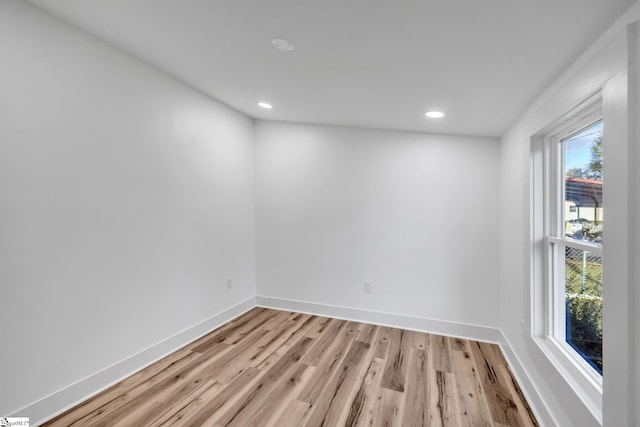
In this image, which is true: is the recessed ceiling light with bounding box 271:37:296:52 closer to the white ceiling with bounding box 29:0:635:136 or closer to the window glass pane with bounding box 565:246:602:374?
the white ceiling with bounding box 29:0:635:136

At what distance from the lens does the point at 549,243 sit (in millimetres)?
1807

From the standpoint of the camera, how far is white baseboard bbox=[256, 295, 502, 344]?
9.05 ft

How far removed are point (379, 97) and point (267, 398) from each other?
2.28 metres

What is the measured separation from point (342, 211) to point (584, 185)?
208cm

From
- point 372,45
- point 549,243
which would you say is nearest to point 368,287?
point 549,243

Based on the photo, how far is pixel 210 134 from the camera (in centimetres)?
279

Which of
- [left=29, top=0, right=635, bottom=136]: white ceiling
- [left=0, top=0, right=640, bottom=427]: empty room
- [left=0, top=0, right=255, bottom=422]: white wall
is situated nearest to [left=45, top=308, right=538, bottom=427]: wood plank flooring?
[left=0, top=0, right=640, bottom=427]: empty room

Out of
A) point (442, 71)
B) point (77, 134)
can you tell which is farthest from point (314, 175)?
point (77, 134)

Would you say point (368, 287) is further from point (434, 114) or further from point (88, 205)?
point (88, 205)

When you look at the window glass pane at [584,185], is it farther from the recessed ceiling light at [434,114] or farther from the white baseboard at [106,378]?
the white baseboard at [106,378]

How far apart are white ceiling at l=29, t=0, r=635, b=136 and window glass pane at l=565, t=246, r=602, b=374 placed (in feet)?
3.31

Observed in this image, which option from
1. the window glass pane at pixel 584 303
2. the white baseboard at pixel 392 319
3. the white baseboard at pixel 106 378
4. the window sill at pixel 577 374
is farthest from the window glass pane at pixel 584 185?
the white baseboard at pixel 106 378

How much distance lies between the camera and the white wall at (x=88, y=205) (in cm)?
148

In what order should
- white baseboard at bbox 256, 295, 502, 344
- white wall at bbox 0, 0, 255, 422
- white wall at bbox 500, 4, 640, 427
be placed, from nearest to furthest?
white wall at bbox 500, 4, 640, 427, white wall at bbox 0, 0, 255, 422, white baseboard at bbox 256, 295, 502, 344
